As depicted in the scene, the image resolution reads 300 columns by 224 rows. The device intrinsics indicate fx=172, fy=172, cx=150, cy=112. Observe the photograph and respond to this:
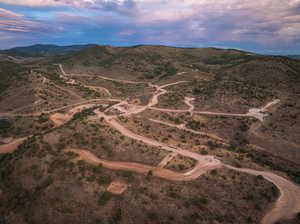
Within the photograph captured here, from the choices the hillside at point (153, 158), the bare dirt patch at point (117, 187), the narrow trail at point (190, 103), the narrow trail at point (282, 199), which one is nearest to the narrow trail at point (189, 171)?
the narrow trail at point (282, 199)

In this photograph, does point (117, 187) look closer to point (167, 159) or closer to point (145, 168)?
point (145, 168)

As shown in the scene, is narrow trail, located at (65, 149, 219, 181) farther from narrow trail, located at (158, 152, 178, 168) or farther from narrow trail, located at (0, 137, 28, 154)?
narrow trail, located at (0, 137, 28, 154)

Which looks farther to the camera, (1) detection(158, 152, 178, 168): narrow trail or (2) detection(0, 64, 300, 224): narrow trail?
(1) detection(158, 152, 178, 168): narrow trail

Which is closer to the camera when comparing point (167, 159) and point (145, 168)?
point (145, 168)

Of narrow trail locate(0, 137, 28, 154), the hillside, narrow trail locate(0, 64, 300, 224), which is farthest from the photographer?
narrow trail locate(0, 137, 28, 154)

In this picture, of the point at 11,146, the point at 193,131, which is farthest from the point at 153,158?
the point at 11,146

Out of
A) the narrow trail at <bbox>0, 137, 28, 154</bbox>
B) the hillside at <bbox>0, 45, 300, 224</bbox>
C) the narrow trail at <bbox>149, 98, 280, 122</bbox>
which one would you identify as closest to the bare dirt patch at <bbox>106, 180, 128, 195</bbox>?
the hillside at <bbox>0, 45, 300, 224</bbox>

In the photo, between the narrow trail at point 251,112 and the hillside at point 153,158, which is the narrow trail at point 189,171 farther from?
the narrow trail at point 251,112
